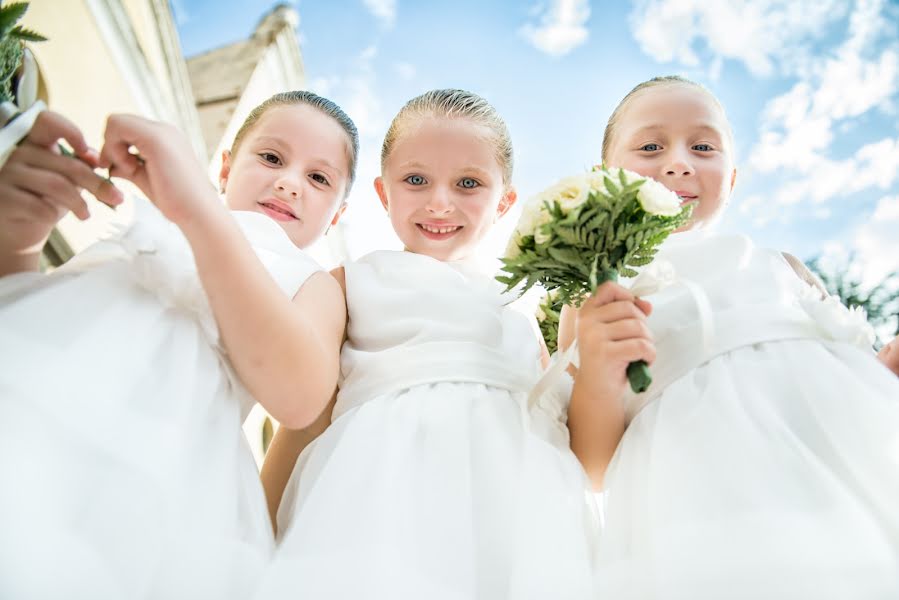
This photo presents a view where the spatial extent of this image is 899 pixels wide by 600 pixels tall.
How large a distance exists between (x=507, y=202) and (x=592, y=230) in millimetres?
1185

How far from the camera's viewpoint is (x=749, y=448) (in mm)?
Result: 1621

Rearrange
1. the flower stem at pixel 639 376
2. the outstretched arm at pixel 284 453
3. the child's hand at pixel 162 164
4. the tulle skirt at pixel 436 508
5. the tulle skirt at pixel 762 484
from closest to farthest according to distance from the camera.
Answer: the tulle skirt at pixel 762 484 < the tulle skirt at pixel 436 508 < the child's hand at pixel 162 164 < the flower stem at pixel 639 376 < the outstretched arm at pixel 284 453

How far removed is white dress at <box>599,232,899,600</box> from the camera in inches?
53.8

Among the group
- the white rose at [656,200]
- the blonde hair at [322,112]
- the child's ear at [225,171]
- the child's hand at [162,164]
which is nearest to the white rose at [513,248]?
the white rose at [656,200]

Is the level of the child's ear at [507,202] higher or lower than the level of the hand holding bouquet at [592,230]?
higher

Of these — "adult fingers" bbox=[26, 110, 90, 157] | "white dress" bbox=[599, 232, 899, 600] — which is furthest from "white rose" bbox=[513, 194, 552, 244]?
"adult fingers" bbox=[26, 110, 90, 157]

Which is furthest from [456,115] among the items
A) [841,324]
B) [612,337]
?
[841,324]

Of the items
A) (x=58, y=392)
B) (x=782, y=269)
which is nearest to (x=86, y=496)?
→ (x=58, y=392)

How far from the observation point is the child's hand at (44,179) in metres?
1.68

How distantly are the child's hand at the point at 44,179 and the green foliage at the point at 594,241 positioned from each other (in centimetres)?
135

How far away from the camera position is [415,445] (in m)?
1.88

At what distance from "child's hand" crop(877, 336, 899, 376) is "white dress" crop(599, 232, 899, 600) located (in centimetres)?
21

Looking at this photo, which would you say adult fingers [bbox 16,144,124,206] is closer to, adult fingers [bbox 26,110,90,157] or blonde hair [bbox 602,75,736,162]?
adult fingers [bbox 26,110,90,157]

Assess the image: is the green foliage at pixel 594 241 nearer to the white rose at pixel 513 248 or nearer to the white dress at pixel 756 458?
the white rose at pixel 513 248
